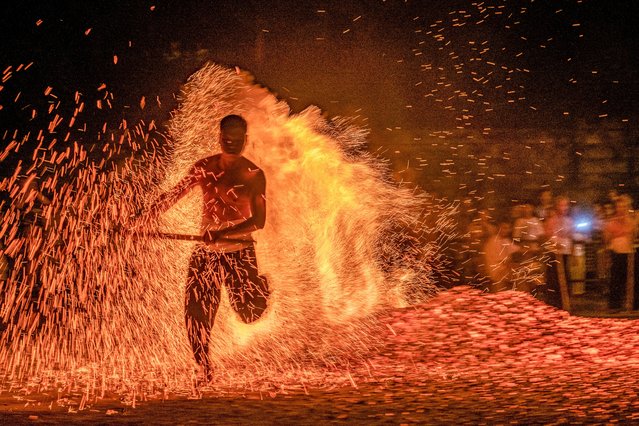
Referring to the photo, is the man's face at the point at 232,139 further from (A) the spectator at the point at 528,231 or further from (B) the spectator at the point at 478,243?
(A) the spectator at the point at 528,231

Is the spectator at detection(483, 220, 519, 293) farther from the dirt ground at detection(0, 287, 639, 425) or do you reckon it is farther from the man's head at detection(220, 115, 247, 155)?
the man's head at detection(220, 115, 247, 155)

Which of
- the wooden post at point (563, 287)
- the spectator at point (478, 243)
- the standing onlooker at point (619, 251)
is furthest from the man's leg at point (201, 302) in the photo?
the standing onlooker at point (619, 251)

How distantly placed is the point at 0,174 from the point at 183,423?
1424cm

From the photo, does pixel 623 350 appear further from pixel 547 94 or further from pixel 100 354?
pixel 547 94

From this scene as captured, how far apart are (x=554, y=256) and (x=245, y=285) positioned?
707 centimetres

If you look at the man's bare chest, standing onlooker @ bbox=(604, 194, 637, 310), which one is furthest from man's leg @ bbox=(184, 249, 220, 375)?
standing onlooker @ bbox=(604, 194, 637, 310)

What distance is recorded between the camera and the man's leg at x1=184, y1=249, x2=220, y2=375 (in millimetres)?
7148

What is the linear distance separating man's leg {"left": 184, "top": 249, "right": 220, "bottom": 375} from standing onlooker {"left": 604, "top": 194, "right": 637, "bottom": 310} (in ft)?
24.3

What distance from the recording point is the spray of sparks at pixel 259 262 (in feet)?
25.7

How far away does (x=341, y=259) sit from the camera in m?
9.45

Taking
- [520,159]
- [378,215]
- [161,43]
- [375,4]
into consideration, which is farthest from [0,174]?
[378,215]

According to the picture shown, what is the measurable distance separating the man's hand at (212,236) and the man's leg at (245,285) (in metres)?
0.15

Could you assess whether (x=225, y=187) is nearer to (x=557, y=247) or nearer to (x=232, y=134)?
(x=232, y=134)

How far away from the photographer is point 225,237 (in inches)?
283
